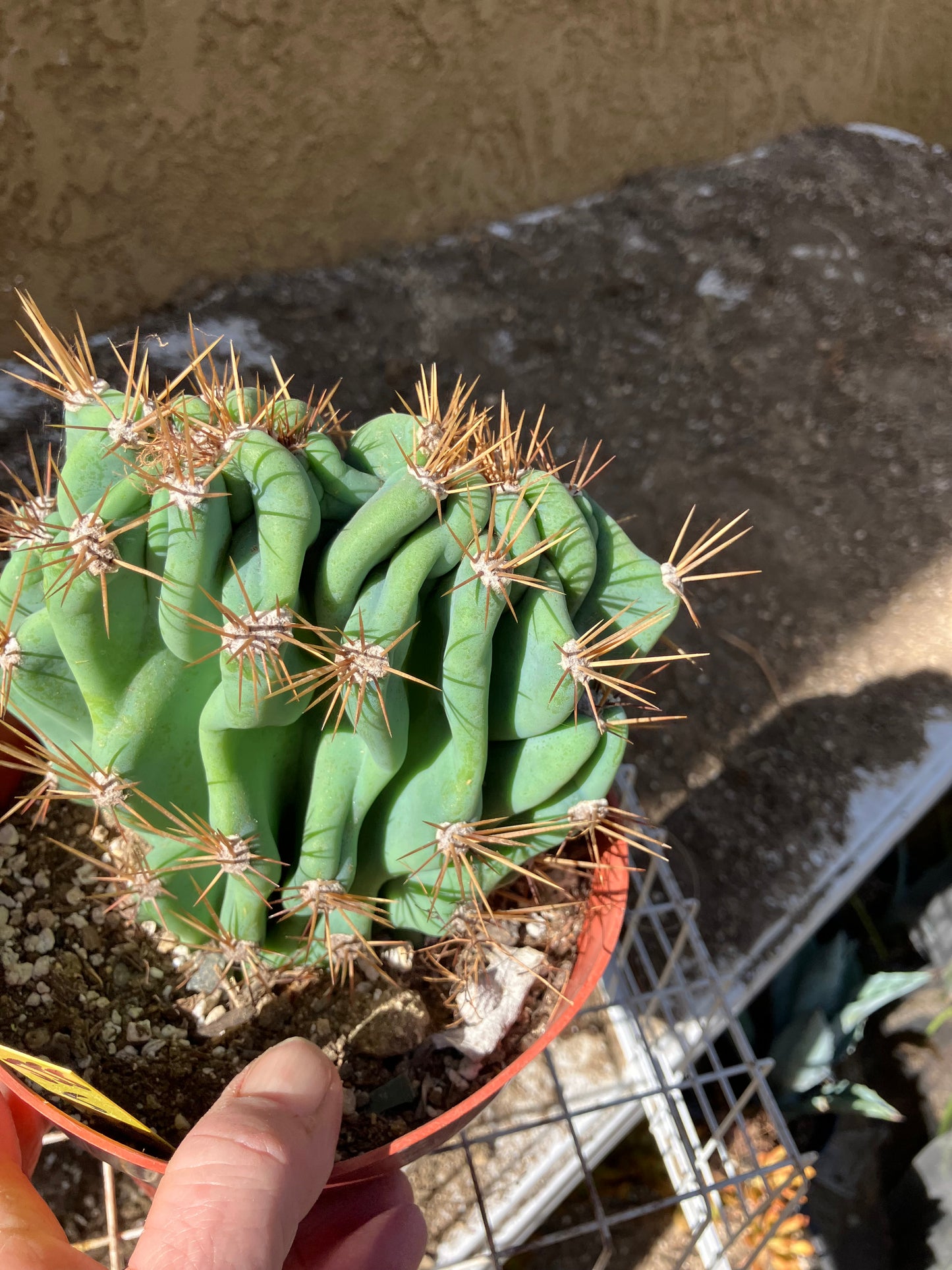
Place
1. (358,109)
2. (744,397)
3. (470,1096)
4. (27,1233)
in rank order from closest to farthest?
(27,1233), (470,1096), (358,109), (744,397)

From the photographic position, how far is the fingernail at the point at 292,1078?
22.2 inches

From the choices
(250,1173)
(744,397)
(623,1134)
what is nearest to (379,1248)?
(250,1173)

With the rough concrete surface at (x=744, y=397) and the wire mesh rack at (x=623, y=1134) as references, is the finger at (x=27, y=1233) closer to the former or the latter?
the wire mesh rack at (x=623, y=1134)

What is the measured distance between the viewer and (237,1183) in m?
0.49

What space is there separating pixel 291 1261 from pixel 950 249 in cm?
274

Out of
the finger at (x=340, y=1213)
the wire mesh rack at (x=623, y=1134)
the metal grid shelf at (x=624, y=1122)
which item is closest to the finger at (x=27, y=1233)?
the finger at (x=340, y=1213)

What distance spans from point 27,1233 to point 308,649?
0.35 metres

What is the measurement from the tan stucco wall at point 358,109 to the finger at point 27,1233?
3.28 ft

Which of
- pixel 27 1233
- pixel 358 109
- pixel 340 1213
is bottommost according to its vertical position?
pixel 340 1213

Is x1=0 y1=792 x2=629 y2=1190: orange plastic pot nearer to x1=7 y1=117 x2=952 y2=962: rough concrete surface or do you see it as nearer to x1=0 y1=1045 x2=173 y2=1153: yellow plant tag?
x1=0 y1=1045 x2=173 y2=1153: yellow plant tag

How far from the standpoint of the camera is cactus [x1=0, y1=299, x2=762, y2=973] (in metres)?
0.54

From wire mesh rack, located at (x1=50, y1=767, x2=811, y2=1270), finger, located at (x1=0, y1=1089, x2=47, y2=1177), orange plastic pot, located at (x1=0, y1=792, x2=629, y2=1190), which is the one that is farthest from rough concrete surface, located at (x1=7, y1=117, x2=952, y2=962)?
finger, located at (x1=0, y1=1089, x2=47, y2=1177)

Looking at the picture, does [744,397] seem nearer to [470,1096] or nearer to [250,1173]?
[470,1096]

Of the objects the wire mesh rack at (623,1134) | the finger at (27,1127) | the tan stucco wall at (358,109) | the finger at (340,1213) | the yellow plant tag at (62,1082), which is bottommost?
the wire mesh rack at (623,1134)
